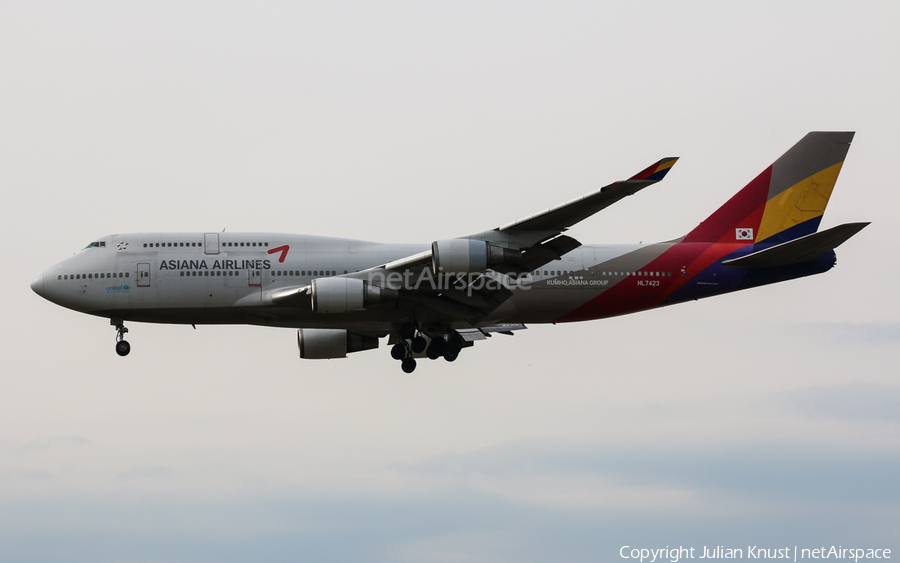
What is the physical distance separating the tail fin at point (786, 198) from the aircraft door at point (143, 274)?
1956 centimetres

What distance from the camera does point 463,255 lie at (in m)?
28.4

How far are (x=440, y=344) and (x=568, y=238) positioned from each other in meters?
7.25

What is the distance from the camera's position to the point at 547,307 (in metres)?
33.6

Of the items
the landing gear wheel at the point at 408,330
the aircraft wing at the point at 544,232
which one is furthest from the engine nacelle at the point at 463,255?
the landing gear wheel at the point at 408,330

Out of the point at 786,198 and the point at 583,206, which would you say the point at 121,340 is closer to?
A: the point at 583,206

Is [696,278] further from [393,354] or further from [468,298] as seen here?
[393,354]

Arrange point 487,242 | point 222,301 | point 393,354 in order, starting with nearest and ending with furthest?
point 487,242
point 222,301
point 393,354

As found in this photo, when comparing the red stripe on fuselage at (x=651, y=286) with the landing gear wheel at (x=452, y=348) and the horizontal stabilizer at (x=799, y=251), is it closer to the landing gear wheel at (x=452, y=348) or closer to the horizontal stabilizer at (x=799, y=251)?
the horizontal stabilizer at (x=799, y=251)

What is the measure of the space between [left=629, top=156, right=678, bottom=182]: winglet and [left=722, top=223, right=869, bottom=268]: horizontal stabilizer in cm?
853

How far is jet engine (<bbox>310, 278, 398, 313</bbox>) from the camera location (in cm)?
2984

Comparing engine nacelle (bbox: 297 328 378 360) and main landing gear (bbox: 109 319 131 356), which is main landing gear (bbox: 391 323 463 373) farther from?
main landing gear (bbox: 109 319 131 356)

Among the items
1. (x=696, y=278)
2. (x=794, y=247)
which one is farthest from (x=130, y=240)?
(x=794, y=247)

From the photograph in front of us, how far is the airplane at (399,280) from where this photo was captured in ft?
103

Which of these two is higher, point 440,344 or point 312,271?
point 312,271
